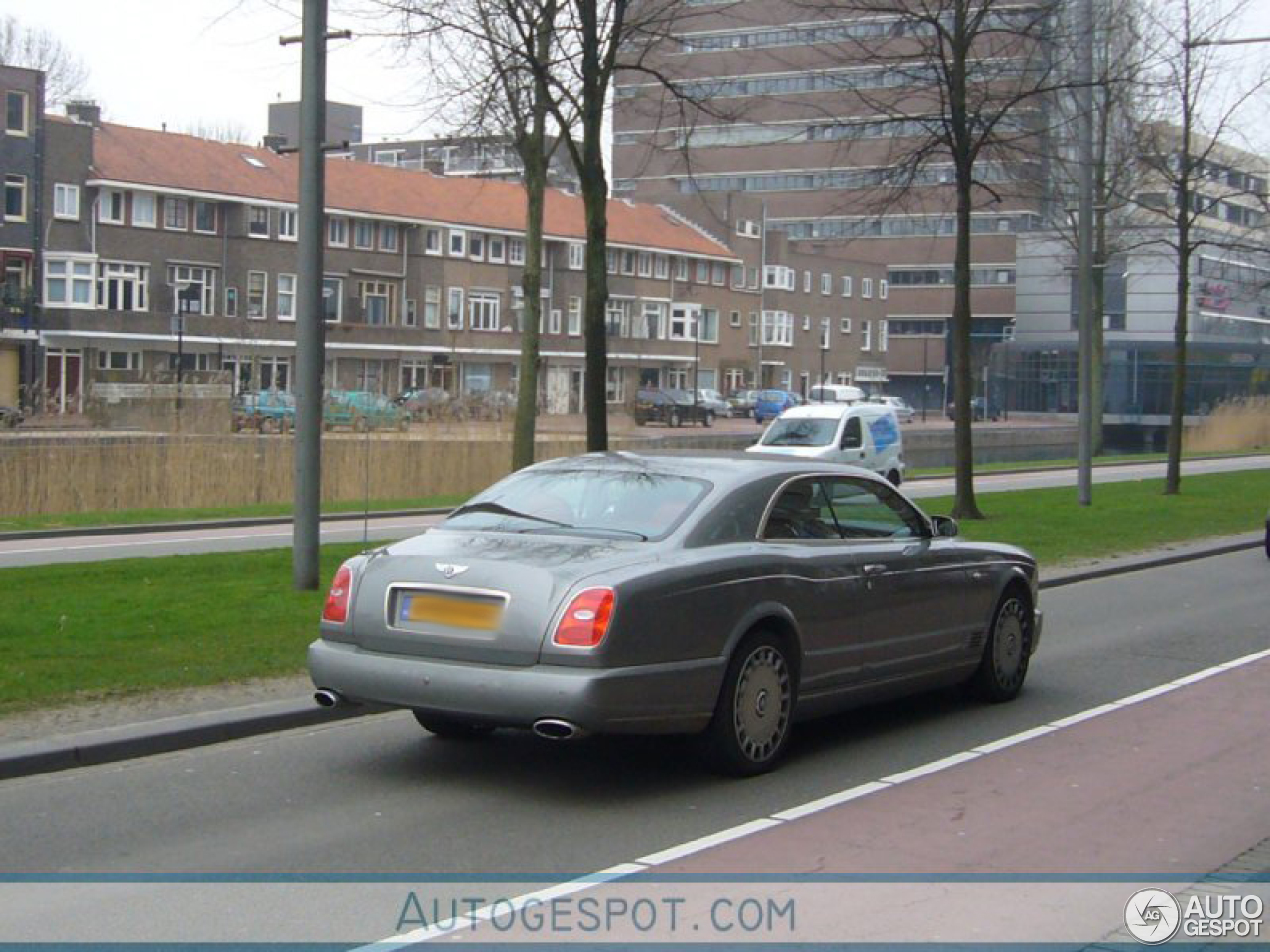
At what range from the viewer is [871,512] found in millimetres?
9039

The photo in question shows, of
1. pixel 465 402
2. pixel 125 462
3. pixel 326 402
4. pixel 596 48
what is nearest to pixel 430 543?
pixel 596 48

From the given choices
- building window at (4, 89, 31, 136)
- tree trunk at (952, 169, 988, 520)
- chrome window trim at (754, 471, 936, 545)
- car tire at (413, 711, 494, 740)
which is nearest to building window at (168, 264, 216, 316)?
building window at (4, 89, 31, 136)

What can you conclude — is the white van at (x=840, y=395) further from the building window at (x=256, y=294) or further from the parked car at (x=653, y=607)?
the parked car at (x=653, y=607)

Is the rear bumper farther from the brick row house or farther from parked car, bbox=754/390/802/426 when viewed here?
parked car, bbox=754/390/802/426

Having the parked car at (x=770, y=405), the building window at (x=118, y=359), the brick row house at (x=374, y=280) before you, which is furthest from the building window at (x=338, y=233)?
the parked car at (x=770, y=405)

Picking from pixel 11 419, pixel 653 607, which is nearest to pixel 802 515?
pixel 653 607

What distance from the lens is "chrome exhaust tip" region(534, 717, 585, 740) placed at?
273 inches

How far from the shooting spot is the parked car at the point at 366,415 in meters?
33.3

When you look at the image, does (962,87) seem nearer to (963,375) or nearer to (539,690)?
(963,375)

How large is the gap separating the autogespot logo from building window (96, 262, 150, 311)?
61195 mm

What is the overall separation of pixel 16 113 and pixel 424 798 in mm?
58684

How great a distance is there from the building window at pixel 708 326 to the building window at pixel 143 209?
3555 centimetres

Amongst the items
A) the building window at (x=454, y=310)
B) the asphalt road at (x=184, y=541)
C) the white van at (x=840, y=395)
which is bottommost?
the asphalt road at (x=184, y=541)

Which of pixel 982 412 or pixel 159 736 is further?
pixel 982 412
